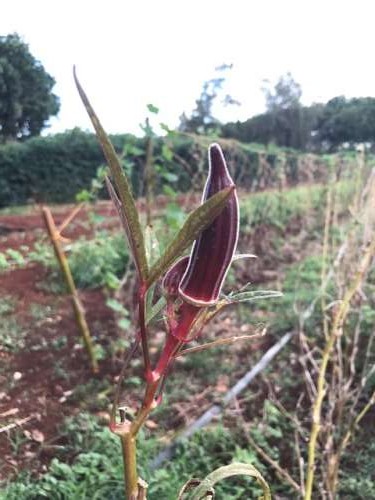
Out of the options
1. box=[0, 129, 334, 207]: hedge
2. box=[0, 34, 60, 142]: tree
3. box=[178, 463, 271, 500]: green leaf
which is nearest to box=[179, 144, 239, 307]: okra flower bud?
box=[178, 463, 271, 500]: green leaf

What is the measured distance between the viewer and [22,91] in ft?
5.82

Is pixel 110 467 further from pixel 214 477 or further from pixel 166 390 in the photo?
pixel 214 477

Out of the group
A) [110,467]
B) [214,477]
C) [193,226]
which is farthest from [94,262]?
[193,226]

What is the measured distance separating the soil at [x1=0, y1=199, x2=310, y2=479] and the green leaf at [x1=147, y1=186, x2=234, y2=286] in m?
0.99

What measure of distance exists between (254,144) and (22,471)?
4423 mm

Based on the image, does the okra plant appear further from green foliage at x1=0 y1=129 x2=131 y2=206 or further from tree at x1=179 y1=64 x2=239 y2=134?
green foliage at x1=0 y1=129 x2=131 y2=206

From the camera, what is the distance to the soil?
167 centimetres

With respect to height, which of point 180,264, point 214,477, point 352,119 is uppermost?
point 352,119

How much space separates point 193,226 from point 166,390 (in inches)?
78.1

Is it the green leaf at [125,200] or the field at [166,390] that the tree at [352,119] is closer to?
the field at [166,390]

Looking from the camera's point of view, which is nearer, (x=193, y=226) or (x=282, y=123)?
(x=193, y=226)

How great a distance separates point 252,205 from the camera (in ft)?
16.4

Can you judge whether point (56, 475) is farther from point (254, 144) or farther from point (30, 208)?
point (254, 144)

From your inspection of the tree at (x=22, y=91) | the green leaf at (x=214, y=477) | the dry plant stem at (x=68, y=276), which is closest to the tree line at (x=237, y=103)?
the tree at (x=22, y=91)
